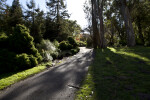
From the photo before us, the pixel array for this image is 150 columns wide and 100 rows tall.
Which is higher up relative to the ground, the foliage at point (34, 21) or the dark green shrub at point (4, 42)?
the foliage at point (34, 21)

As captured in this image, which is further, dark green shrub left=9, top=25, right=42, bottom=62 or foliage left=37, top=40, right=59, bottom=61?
foliage left=37, top=40, right=59, bottom=61

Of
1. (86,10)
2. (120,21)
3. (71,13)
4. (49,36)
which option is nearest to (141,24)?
(120,21)

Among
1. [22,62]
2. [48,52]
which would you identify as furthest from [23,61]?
[48,52]

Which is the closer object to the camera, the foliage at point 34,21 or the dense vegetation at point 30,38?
the dense vegetation at point 30,38

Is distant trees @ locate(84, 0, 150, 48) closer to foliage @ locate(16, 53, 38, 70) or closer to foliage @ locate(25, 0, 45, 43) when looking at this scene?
foliage @ locate(25, 0, 45, 43)

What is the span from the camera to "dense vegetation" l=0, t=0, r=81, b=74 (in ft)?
16.9

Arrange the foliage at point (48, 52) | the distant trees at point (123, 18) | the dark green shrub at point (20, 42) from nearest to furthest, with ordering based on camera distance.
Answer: the dark green shrub at point (20, 42) < the foliage at point (48, 52) < the distant trees at point (123, 18)

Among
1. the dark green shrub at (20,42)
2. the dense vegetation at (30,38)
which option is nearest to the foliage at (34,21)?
the dense vegetation at (30,38)

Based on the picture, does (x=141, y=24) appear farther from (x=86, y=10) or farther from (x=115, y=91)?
(x=115, y=91)

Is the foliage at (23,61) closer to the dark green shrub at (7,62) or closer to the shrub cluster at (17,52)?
the shrub cluster at (17,52)

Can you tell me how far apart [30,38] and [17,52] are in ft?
4.30

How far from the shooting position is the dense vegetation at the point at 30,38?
5.16 meters

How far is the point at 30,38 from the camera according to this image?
21.5 feet

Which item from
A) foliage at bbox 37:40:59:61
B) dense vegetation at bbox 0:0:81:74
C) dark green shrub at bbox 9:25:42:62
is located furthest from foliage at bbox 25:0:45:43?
dark green shrub at bbox 9:25:42:62
